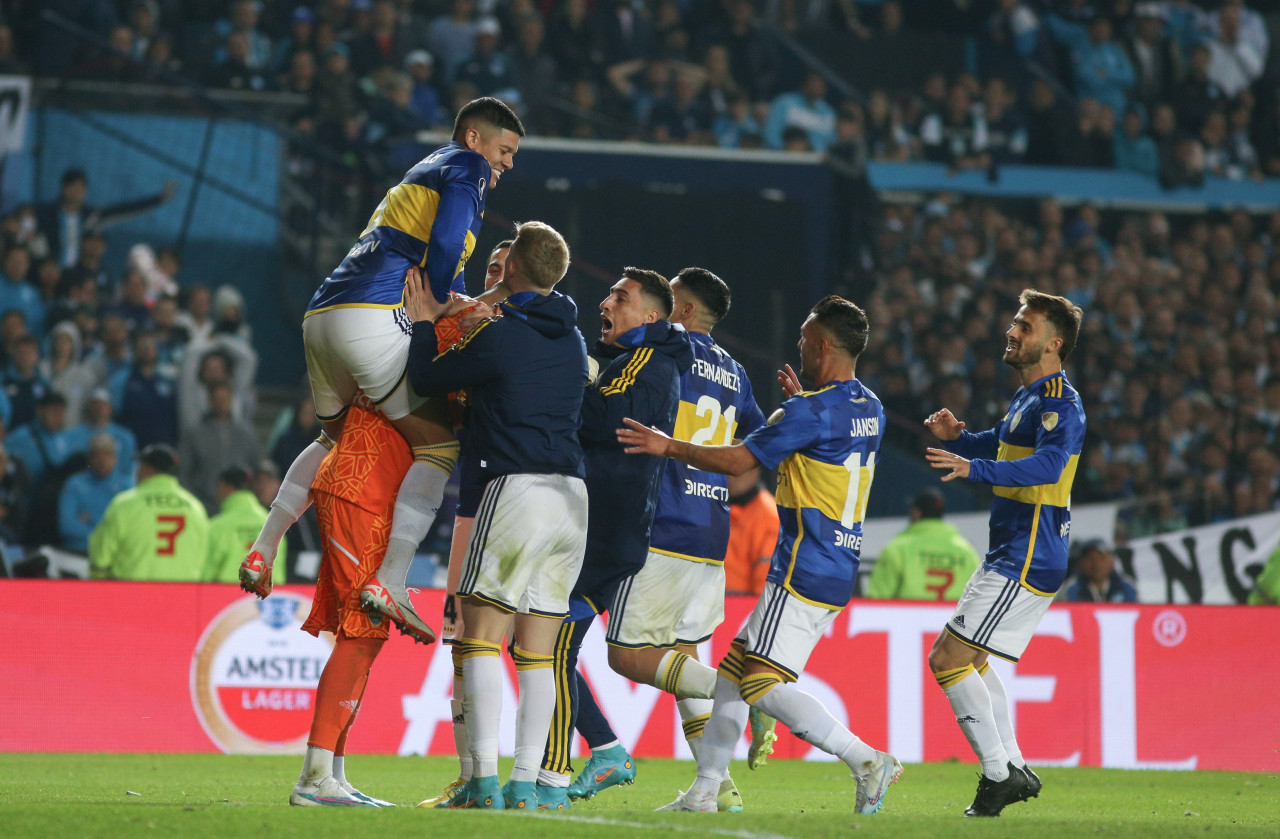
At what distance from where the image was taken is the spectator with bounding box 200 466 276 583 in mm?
10438

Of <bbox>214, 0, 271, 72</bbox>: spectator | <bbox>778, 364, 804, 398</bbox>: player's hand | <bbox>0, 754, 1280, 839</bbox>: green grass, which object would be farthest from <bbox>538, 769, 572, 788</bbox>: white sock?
<bbox>214, 0, 271, 72</bbox>: spectator

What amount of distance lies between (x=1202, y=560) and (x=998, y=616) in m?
6.57

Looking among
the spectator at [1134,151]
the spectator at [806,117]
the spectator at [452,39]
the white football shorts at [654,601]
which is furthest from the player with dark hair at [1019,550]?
the spectator at [1134,151]

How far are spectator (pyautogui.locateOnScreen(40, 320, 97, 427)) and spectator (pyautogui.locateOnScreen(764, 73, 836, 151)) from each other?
821cm

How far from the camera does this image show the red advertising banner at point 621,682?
952 cm

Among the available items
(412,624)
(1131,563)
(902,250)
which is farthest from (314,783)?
(902,250)

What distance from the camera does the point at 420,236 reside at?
5668 mm

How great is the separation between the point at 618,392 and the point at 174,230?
968cm

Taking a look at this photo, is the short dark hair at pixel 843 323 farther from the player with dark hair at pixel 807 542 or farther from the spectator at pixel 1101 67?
the spectator at pixel 1101 67

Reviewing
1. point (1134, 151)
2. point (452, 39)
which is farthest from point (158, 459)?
point (1134, 151)

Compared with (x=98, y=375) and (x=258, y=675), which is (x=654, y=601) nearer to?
(x=258, y=675)

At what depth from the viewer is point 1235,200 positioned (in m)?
18.5

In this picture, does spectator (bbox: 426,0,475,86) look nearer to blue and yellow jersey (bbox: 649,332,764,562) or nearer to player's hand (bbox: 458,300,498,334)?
blue and yellow jersey (bbox: 649,332,764,562)

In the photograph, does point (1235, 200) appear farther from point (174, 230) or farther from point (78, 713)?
point (78, 713)
